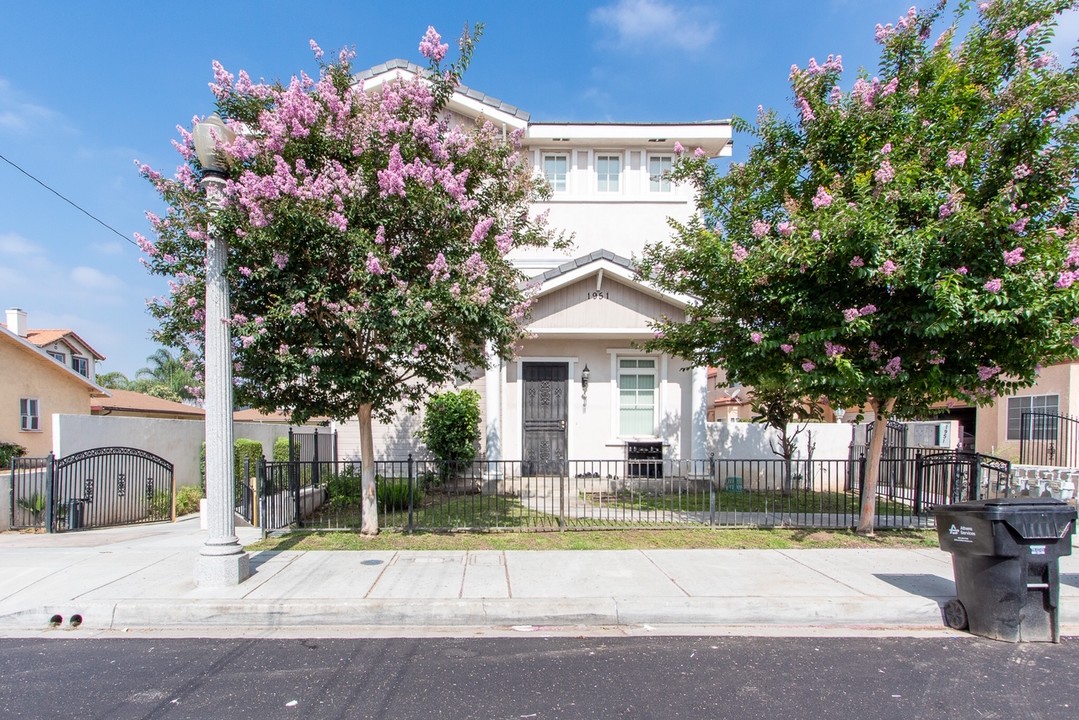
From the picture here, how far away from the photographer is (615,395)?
12719mm

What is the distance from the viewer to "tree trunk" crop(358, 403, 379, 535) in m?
8.13

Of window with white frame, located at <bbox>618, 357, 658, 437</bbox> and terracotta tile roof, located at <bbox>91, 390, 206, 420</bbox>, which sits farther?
terracotta tile roof, located at <bbox>91, 390, 206, 420</bbox>

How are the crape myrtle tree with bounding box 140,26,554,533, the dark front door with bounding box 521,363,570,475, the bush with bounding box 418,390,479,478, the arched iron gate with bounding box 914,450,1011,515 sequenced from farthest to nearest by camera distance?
the dark front door with bounding box 521,363,570,475 → the bush with bounding box 418,390,479,478 → the arched iron gate with bounding box 914,450,1011,515 → the crape myrtle tree with bounding box 140,26,554,533

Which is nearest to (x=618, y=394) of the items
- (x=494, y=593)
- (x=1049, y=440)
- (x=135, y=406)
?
(x=494, y=593)

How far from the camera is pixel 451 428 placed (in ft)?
37.9

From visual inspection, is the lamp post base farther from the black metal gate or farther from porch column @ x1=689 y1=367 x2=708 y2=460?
porch column @ x1=689 y1=367 x2=708 y2=460

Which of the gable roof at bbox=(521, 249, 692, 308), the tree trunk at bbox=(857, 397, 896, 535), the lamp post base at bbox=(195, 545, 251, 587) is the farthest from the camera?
the gable roof at bbox=(521, 249, 692, 308)

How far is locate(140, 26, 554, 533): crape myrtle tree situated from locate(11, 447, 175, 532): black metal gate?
462 centimetres

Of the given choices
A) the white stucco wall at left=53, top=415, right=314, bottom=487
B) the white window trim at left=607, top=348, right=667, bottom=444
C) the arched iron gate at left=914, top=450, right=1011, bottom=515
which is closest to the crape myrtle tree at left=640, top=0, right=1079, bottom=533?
the arched iron gate at left=914, top=450, right=1011, bottom=515

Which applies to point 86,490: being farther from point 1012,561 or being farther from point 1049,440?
point 1049,440

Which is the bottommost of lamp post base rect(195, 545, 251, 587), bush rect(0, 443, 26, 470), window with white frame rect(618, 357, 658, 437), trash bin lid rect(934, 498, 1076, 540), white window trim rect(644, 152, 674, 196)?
bush rect(0, 443, 26, 470)

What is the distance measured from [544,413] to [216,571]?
299 inches

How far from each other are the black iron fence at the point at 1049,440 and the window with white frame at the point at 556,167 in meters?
11.9

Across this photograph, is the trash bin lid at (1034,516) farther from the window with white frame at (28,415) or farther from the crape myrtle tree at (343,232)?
the window with white frame at (28,415)
